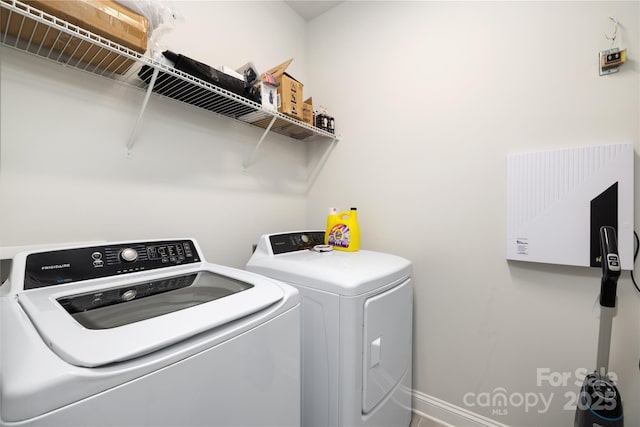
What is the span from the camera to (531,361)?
4.92 feet

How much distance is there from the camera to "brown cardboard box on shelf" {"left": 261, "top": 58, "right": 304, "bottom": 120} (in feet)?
5.52

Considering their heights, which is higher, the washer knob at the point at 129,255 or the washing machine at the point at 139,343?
the washer knob at the point at 129,255

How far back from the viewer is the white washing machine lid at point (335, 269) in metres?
1.21

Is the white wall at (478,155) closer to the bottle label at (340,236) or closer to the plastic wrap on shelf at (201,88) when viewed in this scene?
the bottle label at (340,236)

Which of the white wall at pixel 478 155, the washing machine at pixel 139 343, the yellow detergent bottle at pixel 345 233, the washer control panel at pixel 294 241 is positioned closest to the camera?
the washing machine at pixel 139 343

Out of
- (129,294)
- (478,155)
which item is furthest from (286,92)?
(129,294)

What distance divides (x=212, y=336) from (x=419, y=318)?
5.08 feet

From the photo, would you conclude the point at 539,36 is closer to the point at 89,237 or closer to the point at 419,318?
the point at 419,318

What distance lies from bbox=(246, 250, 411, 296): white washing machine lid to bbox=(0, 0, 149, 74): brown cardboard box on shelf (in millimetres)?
1131

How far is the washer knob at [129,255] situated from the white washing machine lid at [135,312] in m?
0.09

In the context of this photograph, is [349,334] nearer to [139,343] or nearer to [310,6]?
[139,343]

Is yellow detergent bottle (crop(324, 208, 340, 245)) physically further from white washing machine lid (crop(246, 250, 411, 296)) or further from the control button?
the control button

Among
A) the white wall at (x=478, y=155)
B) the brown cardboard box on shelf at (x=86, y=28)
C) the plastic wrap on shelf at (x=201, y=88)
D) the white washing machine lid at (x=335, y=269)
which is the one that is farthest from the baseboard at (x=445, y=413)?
the brown cardboard box on shelf at (x=86, y=28)

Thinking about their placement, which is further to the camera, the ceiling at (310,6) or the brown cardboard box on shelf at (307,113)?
the ceiling at (310,6)
